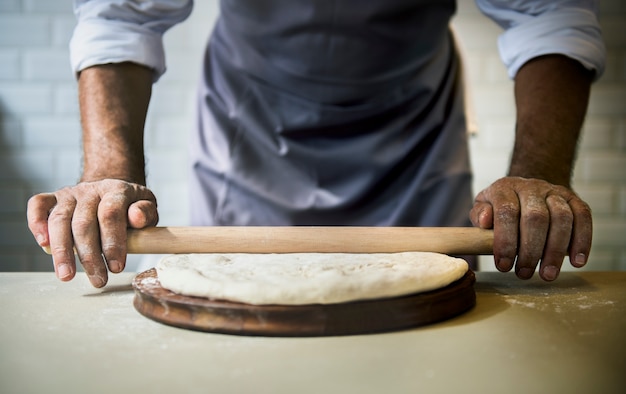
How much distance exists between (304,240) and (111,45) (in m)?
0.65

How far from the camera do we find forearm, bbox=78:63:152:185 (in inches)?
45.3

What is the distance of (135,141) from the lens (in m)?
1.22

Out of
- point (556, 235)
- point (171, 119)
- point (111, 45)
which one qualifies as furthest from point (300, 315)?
point (171, 119)

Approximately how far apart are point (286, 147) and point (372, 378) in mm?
989

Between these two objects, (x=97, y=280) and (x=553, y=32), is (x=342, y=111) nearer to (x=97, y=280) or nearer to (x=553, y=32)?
(x=553, y=32)

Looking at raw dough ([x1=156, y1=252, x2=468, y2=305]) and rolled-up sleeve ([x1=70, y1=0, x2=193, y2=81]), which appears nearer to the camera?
raw dough ([x1=156, y1=252, x2=468, y2=305])

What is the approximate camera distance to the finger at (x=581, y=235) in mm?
938

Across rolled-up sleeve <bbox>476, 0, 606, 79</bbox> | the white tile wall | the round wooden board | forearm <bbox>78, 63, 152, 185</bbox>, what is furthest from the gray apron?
the white tile wall

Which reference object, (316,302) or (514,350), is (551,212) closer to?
(514,350)

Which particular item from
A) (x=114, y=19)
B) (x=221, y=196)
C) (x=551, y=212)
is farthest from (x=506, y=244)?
(x=114, y=19)

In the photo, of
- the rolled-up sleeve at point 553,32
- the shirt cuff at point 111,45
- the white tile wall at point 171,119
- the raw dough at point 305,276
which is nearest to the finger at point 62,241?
the raw dough at point 305,276

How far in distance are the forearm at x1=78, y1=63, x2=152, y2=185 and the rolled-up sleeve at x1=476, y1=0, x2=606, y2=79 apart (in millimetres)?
846

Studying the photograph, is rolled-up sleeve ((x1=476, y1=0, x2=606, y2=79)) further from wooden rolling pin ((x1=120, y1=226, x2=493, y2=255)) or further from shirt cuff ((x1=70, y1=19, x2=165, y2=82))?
shirt cuff ((x1=70, y1=19, x2=165, y2=82))

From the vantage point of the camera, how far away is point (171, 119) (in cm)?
255
